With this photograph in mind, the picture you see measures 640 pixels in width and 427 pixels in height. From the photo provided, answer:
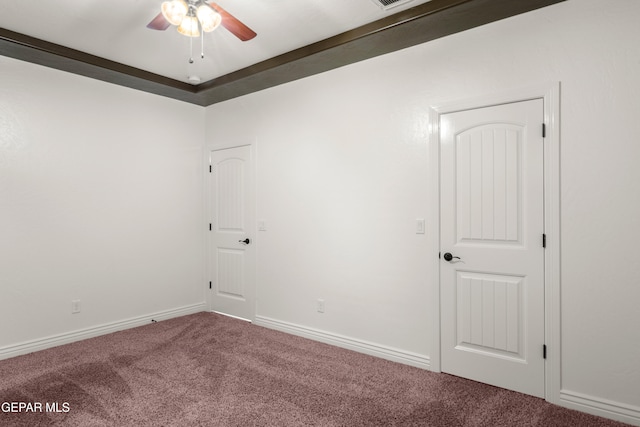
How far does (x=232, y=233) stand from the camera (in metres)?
4.38

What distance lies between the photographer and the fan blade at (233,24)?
7.02 feet

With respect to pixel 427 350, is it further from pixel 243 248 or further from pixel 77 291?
pixel 77 291

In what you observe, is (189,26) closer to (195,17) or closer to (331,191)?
(195,17)

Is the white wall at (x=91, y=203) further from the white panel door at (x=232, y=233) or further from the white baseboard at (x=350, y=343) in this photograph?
the white baseboard at (x=350, y=343)

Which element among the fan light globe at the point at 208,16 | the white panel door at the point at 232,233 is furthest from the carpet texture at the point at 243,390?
the fan light globe at the point at 208,16

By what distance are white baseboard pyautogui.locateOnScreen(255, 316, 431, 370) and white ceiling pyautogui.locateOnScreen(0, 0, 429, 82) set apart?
2718mm

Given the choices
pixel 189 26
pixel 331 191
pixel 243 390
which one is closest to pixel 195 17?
pixel 189 26

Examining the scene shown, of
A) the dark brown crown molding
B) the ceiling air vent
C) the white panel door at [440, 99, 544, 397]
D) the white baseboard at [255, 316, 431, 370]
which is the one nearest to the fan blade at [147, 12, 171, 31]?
the dark brown crown molding

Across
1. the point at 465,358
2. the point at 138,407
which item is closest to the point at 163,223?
the point at 138,407

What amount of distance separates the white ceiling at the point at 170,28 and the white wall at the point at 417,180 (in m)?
0.53

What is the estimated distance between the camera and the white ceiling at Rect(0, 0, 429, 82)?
8.50 feet

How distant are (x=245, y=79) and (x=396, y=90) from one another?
1646mm

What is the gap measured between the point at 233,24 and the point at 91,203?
257 centimetres

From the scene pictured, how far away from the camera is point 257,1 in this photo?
2.54 metres
